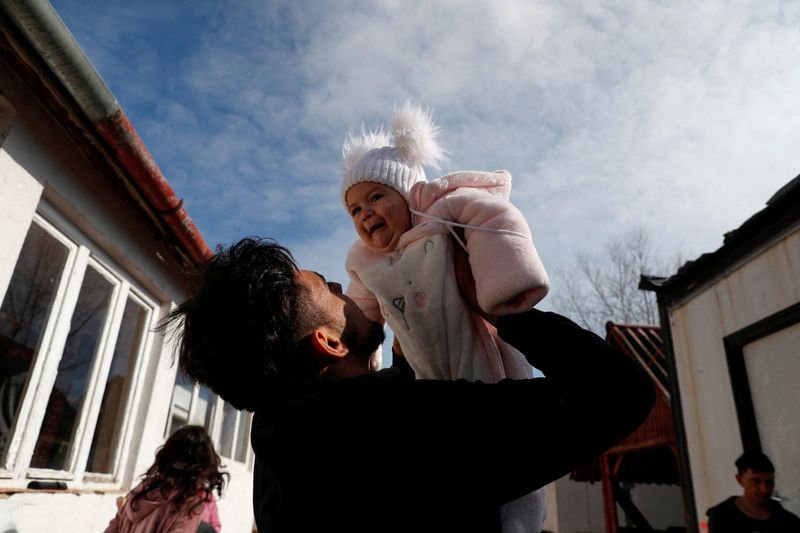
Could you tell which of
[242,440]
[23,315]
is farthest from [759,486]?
[242,440]

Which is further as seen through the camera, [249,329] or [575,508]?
[575,508]

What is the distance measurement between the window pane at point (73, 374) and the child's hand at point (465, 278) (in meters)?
2.84

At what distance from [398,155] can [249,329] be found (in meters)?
0.82

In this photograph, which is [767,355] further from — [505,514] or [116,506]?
[116,506]

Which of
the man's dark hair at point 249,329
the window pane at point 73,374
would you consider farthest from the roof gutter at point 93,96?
the window pane at point 73,374

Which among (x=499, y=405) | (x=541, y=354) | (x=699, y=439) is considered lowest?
(x=499, y=405)

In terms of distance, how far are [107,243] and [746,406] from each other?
539 centimetres

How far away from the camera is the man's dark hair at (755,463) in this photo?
13.1 ft

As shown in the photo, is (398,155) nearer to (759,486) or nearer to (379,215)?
(379,215)

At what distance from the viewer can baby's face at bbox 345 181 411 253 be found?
5.48ft

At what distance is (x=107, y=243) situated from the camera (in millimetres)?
3605

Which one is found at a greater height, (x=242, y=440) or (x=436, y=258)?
(x=242, y=440)

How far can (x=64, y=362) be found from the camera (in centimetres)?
330

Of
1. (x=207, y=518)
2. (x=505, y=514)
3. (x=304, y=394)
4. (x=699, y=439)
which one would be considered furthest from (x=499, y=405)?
(x=699, y=439)
